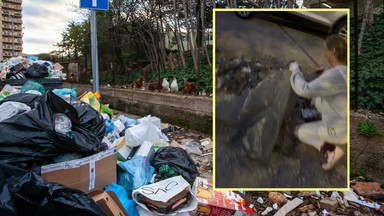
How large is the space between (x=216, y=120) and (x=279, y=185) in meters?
0.42

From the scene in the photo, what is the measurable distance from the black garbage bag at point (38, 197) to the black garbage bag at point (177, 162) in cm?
117

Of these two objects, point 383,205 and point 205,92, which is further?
point 205,92

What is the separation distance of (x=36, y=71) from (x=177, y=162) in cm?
354

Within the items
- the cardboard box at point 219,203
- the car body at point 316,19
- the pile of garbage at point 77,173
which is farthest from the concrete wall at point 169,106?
the car body at point 316,19

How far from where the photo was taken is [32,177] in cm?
128

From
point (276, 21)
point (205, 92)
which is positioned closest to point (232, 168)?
point (276, 21)

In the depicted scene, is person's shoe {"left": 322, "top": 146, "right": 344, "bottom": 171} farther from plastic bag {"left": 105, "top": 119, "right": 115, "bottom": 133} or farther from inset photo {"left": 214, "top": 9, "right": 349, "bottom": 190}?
plastic bag {"left": 105, "top": 119, "right": 115, "bottom": 133}

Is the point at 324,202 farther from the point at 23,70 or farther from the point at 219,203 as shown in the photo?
the point at 23,70

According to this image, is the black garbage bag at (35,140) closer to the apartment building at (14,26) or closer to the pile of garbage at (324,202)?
the pile of garbage at (324,202)

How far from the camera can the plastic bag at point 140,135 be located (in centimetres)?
297

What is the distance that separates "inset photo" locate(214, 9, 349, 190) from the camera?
0.98 m

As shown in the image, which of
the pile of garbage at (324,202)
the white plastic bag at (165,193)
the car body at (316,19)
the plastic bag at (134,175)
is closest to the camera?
the car body at (316,19)

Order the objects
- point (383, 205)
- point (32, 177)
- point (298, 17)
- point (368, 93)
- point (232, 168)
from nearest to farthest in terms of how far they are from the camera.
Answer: point (298, 17) < point (232, 168) < point (32, 177) < point (383, 205) < point (368, 93)

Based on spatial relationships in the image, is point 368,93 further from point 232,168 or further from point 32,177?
point 32,177
